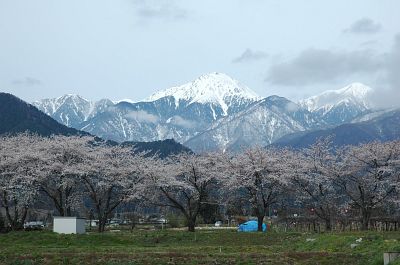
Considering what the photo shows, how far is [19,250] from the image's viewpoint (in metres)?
28.0

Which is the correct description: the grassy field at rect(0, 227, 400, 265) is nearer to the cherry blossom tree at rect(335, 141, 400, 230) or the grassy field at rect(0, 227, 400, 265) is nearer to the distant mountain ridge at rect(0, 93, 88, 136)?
the cherry blossom tree at rect(335, 141, 400, 230)

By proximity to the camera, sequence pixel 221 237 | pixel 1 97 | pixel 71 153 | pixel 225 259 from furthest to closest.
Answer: pixel 1 97 < pixel 71 153 < pixel 221 237 < pixel 225 259

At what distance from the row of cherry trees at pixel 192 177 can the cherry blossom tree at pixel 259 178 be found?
0.09 m

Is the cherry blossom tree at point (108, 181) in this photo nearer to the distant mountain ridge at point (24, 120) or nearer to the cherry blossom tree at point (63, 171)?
the cherry blossom tree at point (63, 171)

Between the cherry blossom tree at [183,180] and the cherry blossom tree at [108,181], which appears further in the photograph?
the cherry blossom tree at [183,180]

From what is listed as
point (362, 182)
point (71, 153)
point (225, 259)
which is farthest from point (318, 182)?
point (225, 259)

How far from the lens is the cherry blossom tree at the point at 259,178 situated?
162 feet

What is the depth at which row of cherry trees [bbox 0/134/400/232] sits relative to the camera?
155 ft

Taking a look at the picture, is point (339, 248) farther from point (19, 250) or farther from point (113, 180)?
point (113, 180)

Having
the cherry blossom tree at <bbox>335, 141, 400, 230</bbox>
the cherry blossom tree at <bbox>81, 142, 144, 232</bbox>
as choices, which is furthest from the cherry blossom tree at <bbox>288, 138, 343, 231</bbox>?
the cherry blossom tree at <bbox>81, 142, 144, 232</bbox>

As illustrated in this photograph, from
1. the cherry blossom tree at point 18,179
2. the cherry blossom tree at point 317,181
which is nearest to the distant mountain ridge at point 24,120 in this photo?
the cherry blossom tree at point 317,181

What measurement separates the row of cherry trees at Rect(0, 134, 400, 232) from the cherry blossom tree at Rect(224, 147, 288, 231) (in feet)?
0.29

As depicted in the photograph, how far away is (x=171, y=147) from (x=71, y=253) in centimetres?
14392

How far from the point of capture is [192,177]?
50.7m
